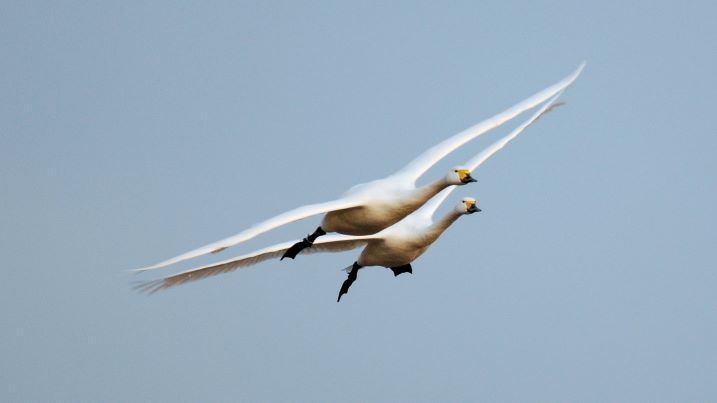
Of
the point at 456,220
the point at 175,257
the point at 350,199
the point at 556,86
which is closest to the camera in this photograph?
the point at 175,257

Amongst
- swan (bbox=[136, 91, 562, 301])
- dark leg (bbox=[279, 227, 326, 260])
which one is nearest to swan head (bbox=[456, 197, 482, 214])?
swan (bbox=[136, 91, 562, 301])

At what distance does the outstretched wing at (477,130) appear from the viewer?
3734cm

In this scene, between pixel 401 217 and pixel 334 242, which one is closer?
pixel 401 217

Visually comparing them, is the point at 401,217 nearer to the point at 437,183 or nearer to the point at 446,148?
the point at 437,183

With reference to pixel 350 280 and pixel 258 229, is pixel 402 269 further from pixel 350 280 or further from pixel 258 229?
pixel 258 229

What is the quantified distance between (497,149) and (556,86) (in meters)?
1.95

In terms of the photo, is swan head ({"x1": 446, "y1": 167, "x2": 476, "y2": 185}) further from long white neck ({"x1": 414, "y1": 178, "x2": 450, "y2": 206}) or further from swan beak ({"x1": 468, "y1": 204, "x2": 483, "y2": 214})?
swan beak ({"x1": 468, "y1": 204, "x2": 483, "y2": 214})

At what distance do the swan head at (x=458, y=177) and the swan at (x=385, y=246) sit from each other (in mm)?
1850

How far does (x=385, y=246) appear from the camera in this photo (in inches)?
1469

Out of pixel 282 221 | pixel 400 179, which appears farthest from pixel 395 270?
pixel 282 221

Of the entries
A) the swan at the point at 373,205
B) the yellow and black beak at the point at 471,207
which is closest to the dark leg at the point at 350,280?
the swan at the point at 373,205

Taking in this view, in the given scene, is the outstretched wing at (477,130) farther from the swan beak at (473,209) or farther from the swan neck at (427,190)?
the swan neck at (427,190)

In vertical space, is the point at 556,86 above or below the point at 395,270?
above

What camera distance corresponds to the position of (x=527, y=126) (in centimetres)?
4012
